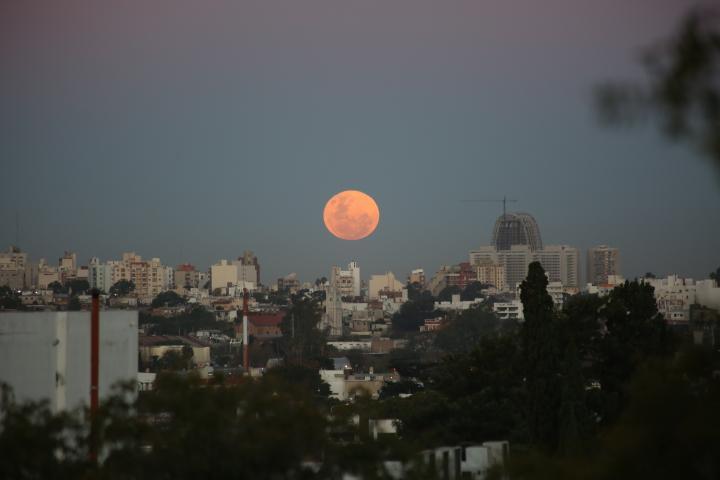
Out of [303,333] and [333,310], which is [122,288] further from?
[303,333]

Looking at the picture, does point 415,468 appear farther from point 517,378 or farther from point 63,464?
point 517,378

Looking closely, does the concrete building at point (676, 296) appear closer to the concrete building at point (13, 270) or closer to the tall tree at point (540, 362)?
the concrete building at point (13, 270)

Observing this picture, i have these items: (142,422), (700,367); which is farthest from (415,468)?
(700,367)

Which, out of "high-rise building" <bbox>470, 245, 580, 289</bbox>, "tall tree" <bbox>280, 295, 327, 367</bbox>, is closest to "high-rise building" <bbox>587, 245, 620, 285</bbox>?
"high-rise building" <bbox>470, 245, 580, 289</bbox>

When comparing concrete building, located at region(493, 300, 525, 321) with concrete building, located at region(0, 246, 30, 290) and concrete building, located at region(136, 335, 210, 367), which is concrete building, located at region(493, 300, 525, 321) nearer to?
concrete building, located at region(136, 335, 210, 367)

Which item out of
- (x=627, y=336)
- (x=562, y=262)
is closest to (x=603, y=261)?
(x=562, y=262)

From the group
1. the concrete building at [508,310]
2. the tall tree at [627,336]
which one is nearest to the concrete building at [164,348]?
the concrete building at [508,310]

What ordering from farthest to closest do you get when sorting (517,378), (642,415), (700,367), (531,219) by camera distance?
(531,219), (517,378), (700,367), (642,415)
